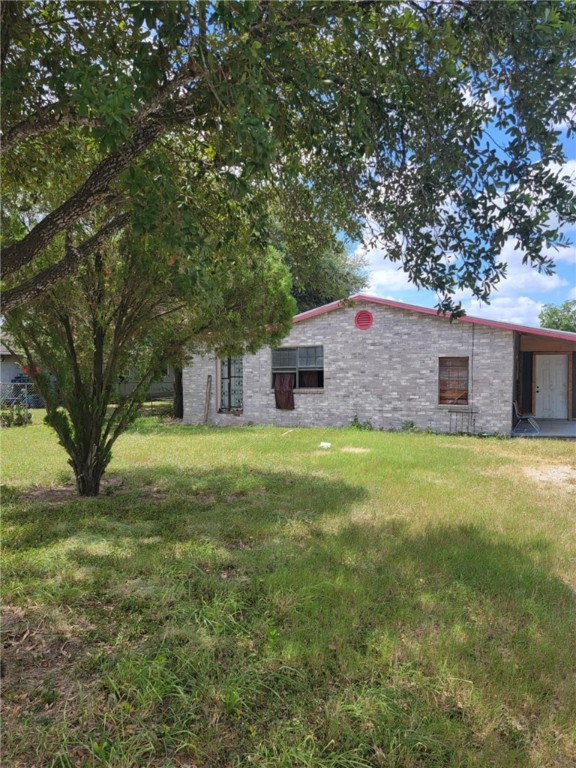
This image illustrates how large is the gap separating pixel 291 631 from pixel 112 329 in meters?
5.46

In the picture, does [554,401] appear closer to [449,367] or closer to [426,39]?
[449,367]

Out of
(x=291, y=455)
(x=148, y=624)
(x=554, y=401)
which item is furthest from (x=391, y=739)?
(x=554, y=401)

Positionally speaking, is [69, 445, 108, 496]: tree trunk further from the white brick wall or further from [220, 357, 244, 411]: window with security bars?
[220, 357, 244, 411]: window with security bars

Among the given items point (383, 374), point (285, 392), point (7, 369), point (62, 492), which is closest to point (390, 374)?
point (383, 374)

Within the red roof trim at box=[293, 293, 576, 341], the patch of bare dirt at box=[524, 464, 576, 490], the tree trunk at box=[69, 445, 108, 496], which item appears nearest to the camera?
the tree trunk at box=[69, 445, 108, 496]

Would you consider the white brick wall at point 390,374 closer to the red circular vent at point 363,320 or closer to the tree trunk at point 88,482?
the red circular vent at point 363,320

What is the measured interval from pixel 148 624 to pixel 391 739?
5.49 ft

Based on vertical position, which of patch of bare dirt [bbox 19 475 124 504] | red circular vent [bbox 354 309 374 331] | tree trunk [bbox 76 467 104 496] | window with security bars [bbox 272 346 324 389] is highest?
red circular vent [bbox 354 309 374 331]

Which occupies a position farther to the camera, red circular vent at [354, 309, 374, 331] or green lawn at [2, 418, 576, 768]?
red circular vent at [354, 309, 374, 331]

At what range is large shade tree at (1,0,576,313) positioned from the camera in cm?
258

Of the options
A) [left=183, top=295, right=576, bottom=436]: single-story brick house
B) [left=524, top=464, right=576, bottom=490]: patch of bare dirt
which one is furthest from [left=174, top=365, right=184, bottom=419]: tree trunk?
[left=524, top=464, right=576, bottom=490]: patch of bare dirt

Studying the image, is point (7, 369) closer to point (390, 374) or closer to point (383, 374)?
point (383, 374)

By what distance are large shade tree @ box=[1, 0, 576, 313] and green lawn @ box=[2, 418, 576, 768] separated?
7.33 ft

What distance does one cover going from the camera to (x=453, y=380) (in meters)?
14.1
